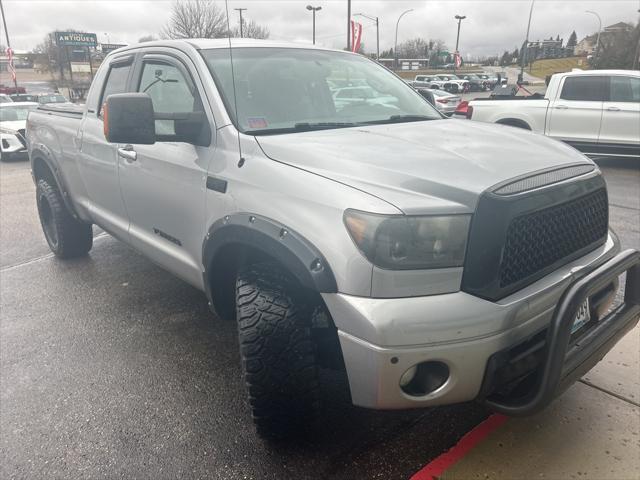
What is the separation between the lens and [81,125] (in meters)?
4.04

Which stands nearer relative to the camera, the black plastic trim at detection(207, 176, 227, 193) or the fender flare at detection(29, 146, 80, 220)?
the black plastic trim at detection(207, 176, 227, 193)

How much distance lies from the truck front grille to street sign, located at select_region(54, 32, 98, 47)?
53.4 meters

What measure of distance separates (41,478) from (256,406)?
101 cm

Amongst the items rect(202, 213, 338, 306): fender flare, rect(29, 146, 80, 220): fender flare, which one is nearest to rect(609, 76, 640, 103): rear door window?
rect(29, 146, 80, 220): fender flare

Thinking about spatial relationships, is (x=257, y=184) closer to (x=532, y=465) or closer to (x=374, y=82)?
(x=374, y=82)

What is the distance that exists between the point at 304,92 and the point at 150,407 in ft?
6.25

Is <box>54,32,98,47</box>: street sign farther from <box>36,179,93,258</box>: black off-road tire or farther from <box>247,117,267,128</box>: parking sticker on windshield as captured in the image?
<box>247,117,267,128</box>: parking sticker on windshield

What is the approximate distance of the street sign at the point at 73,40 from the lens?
4709 centimetres

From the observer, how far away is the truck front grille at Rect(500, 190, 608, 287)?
1883mm

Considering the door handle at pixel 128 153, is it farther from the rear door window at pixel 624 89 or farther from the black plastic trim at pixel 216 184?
the rear door window at pixel 624 89

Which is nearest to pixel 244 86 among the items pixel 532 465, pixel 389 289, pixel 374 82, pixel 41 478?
pixel 374 82

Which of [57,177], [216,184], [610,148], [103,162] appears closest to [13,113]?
[57,177]

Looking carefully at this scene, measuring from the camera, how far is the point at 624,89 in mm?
8953

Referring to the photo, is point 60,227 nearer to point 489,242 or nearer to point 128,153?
point 128,153
